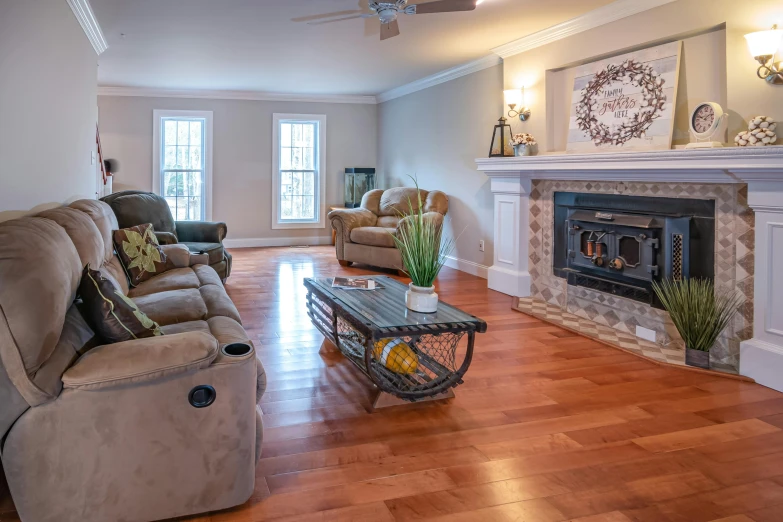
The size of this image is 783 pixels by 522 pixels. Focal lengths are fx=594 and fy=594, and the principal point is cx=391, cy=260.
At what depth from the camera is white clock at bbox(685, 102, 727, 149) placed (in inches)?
141

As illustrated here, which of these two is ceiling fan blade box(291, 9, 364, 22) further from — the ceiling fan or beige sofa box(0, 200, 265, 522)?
beige sofa box(0, 200, 265, 522)

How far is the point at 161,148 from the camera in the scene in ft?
29.3

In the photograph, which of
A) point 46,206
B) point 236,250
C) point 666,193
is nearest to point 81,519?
point 46,206

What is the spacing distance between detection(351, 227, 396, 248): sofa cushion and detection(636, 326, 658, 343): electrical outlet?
10.6 feet

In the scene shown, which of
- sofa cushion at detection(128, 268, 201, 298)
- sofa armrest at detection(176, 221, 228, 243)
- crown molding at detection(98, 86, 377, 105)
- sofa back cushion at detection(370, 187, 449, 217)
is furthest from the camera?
crown molding at detection(98, 86, 377, 105)

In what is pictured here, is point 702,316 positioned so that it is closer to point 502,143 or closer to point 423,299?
point 423,299

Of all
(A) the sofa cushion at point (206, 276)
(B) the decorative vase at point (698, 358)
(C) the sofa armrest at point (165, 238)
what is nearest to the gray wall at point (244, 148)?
(C) the sofa armrest at point (165, 238)

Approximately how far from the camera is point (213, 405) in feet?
6.30

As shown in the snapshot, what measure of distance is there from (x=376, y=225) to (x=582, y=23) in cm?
379

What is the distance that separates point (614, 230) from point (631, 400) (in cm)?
185

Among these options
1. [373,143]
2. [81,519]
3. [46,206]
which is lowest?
[81,519]

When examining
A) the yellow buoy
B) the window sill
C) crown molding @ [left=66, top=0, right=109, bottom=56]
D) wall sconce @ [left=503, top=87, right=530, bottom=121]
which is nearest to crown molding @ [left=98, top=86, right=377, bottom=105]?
the window sill

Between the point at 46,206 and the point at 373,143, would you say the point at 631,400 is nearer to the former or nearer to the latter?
the point at 46,206

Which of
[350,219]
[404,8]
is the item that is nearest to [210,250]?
[350,219]
